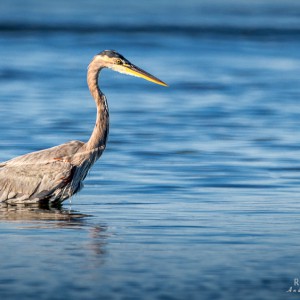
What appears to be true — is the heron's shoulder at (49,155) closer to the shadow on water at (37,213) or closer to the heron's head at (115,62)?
the shadow on water at (37,213)

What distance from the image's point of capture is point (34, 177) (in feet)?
39.3

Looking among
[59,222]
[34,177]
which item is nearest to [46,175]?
[34,177]

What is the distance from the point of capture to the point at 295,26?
48.9 m

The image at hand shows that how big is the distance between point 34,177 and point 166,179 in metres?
1.93

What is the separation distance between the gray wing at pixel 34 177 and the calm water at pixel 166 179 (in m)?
0.32

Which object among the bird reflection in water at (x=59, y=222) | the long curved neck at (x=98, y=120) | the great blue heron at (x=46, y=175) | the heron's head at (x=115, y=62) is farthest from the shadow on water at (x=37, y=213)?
the heron's head at (x=115, y=62)

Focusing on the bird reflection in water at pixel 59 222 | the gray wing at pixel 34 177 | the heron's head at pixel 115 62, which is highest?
the heron's head at pixel 115 62

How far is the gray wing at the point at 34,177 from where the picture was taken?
1195 centimetres

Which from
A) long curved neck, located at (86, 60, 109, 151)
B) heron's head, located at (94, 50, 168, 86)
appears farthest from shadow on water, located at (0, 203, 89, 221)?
heron's head, located at (94, 50, 168, 86)

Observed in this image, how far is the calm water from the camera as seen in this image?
8.67 m

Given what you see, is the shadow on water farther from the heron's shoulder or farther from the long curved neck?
the long curved neck

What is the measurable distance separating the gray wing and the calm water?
320mm

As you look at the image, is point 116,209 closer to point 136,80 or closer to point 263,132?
point 263,132

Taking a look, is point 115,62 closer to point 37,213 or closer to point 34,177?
point 34,177
